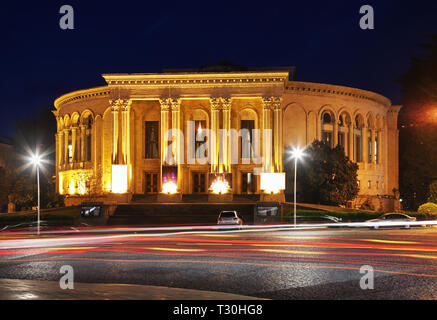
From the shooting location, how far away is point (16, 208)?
76.6 meters

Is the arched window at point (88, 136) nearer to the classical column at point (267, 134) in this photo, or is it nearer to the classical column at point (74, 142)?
the classical column at point (74, 142)

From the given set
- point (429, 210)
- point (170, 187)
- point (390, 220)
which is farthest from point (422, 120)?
point (170, 187)

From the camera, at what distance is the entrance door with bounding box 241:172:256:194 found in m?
56.5

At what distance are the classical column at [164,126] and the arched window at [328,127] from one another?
1910cm

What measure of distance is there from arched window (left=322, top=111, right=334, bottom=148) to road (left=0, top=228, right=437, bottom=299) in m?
39.7

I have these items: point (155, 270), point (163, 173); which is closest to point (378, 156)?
point (163, 173)

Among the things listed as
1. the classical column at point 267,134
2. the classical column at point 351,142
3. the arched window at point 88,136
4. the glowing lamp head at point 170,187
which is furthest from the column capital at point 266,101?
the arched window at point 88,136

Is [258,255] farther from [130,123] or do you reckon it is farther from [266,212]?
[130,123]

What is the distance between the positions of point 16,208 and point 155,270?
225ft

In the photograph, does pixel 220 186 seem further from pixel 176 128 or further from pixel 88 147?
pixel 88 147

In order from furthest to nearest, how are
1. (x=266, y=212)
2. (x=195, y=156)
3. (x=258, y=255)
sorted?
(x=195, y=156) → (x=266, y=212) → (x=258, y=255)

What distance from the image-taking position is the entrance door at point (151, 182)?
57666 mm

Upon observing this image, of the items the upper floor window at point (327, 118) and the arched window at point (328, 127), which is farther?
the upper floor window at point (327, 118)
